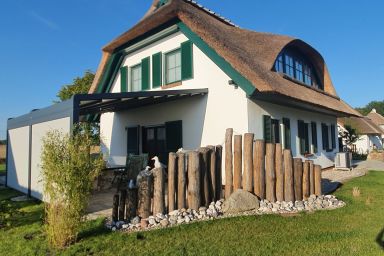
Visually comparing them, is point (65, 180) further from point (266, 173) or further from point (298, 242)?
point (266, 173)

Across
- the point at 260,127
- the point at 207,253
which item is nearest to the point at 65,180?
the point at 207,253

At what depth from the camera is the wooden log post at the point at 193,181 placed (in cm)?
618

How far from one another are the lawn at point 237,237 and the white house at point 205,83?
3752mm

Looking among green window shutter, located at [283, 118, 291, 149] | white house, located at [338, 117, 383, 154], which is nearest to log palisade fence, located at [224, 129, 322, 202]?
green window shutter, located at [283, 118, 291, 149]

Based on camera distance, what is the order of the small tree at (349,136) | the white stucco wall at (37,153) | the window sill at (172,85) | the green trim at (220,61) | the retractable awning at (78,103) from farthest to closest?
1. the small tree at (349,136)
2. the window sill at (172,85)
3. the green trim at (220,61)
4. the white stucco wall at (37,153)
5. the retractable awning at (78,103)

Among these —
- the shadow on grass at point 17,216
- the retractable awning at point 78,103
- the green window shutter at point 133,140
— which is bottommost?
the shadow on grass at point 17,216

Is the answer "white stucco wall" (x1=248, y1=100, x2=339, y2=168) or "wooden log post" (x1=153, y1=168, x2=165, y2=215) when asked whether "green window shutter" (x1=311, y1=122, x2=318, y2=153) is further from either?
"wooden log post" (x1=153, y1=168, x2=165, y2=215)

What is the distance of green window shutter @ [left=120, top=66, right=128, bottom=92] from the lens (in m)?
13.2

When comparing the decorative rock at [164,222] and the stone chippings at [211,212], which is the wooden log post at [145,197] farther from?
the decorative rock at [164,222]

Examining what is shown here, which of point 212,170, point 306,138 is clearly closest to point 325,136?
point 306,138

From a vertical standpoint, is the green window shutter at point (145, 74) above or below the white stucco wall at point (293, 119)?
above

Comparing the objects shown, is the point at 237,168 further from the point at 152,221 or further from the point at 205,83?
the point at 205,83

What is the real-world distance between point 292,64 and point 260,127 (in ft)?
18.2

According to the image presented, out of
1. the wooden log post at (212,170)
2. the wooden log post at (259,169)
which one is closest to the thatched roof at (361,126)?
the wooden log post at (259,169)
